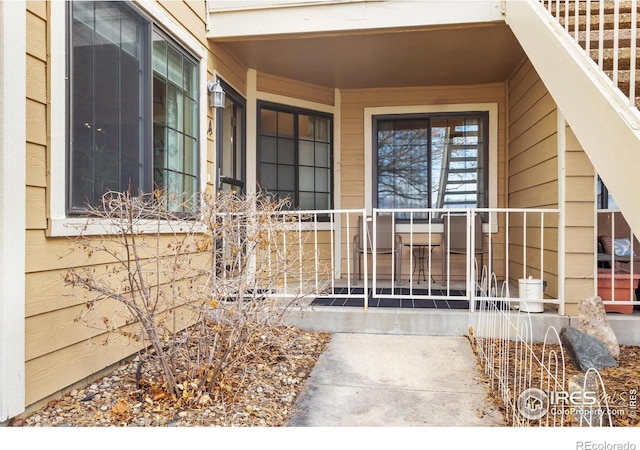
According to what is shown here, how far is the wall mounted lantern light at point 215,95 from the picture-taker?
3.73 metres

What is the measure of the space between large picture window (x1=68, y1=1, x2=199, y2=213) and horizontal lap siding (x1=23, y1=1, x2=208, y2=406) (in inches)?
6.2

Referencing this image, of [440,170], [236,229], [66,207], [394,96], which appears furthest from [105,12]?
[440,170]

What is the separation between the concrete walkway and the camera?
2.11 metres

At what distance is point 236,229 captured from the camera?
247 cm

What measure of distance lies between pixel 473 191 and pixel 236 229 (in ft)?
12.0

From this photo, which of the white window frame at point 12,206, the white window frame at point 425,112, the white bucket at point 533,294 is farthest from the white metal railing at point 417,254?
the white window frame at point 12,206

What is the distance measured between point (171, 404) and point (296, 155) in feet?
11.3

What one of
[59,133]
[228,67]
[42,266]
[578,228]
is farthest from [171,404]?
[228,67]

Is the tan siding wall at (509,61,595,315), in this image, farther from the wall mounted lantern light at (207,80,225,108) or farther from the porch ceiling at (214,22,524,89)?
the wall mounted lantern light at (207,80,225,108)

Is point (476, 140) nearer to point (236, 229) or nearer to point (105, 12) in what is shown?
point (236, 229)

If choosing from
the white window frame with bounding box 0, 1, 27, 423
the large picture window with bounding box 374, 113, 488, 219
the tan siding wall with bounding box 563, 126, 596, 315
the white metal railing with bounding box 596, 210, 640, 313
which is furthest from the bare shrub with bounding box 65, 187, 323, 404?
the large picture window with bounding box 374, 113, 488, 219

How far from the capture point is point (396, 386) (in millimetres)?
2484

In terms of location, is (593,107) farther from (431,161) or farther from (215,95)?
(431,161)

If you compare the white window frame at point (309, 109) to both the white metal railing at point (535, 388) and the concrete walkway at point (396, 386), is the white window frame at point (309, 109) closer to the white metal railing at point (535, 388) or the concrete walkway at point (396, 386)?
the concrete walkway at point (396, 386)
